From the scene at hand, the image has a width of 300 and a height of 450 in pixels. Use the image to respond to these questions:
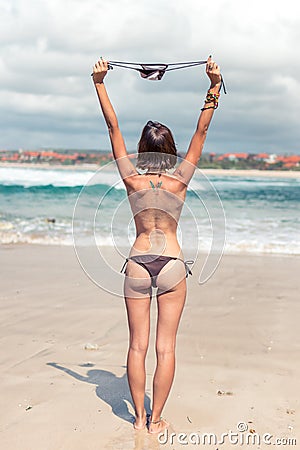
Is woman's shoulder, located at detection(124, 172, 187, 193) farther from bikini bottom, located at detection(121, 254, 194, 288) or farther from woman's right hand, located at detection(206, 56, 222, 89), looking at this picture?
woman's right hand, located at detection(206, 56, 222, 89)

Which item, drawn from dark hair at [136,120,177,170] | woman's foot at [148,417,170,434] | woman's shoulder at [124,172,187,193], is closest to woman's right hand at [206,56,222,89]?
dark hair at [136,120,177,170]

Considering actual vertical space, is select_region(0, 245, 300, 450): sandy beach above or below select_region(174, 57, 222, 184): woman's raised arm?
below

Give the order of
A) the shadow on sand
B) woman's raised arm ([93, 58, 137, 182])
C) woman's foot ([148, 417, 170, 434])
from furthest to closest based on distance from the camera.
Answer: the shadow on sand → woman's foot ([148, 417, 170, 434]) → woman's raised arm ([93, 58, 137, 182])

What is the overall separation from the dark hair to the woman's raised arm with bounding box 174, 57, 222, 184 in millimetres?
79

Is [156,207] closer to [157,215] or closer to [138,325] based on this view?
[157,215]

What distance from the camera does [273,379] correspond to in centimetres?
458

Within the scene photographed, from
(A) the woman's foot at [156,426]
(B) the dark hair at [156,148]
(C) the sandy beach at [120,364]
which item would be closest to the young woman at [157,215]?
(B) the dark hair at [156,148]

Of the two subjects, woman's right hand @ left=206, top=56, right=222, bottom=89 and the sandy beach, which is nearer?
woman's right hand @ left=206, top=56, right=222, bottom=89

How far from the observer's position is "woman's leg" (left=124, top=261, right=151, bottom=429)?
3.51 metres

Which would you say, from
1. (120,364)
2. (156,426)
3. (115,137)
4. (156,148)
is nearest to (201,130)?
(156,148)

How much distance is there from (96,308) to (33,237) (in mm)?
6973

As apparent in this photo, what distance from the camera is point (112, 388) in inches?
174

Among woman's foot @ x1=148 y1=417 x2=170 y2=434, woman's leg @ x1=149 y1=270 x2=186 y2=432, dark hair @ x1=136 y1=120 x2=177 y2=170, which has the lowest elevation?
woman's foot @ x1=148 y1=417 x2=170 y2=434

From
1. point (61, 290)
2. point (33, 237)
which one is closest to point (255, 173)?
point (33, 237)
